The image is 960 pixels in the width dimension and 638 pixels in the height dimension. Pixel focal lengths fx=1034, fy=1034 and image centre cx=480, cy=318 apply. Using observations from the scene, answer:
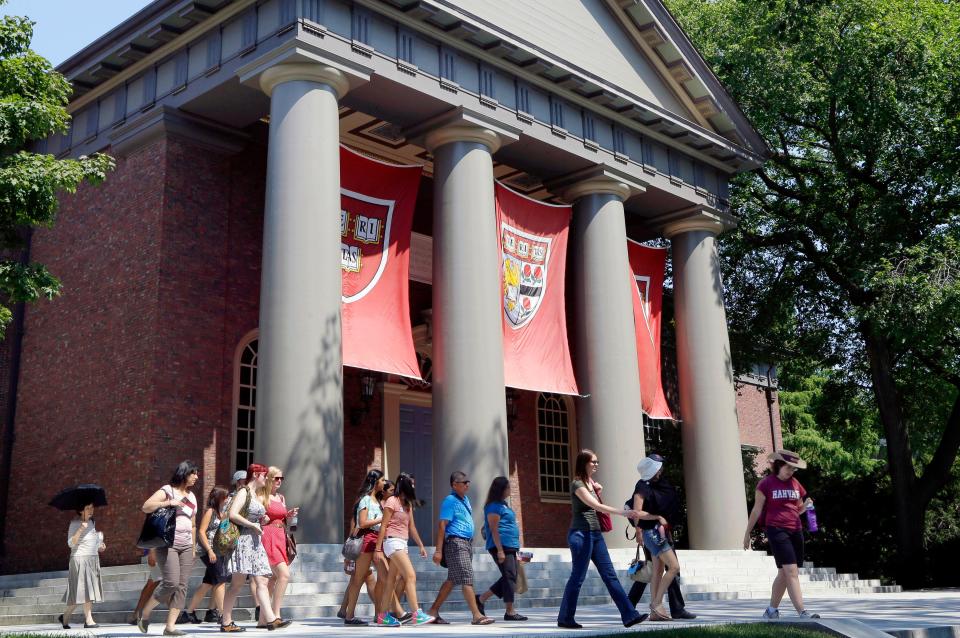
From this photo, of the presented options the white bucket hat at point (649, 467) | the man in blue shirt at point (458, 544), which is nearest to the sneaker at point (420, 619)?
the man in blue shirt at point (458, 544)

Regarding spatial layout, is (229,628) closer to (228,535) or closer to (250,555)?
(250,555)

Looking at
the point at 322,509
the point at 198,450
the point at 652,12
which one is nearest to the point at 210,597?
the point at 322,509

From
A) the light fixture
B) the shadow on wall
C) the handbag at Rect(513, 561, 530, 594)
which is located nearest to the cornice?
the shadow on wall

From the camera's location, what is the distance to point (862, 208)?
80.9ft

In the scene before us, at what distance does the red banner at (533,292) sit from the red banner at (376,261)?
6.68 ft

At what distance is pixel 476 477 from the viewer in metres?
17.0

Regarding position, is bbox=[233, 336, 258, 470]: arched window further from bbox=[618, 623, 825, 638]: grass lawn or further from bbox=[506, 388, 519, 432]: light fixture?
bbox=[618, 623, 825, 638]: grass lawn

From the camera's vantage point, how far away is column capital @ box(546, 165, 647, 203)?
70.2ft

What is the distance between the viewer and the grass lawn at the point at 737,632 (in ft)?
27.3

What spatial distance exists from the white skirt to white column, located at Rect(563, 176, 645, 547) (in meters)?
10.5

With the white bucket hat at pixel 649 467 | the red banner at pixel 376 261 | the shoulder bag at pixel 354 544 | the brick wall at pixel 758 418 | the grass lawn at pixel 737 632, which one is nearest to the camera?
the grass lawn at pixel 737 632

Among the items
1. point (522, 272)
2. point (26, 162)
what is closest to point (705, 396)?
point (522, 272)

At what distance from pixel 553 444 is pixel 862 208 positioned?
934cm

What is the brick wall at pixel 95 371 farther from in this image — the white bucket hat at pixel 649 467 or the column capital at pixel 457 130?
the white bucket hat at pixel 649 467
